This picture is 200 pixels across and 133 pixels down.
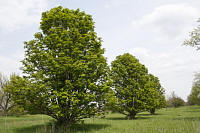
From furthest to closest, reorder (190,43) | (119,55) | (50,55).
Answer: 1. (119,55)
2. (190,43)
3. (50,55)

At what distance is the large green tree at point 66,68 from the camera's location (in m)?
11.8

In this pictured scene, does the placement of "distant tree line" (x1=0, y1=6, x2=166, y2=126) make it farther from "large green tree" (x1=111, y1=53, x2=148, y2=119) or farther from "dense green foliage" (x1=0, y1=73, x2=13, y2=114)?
"dense green foliage" (x1=0, y1=73, x2=13, y2=114)

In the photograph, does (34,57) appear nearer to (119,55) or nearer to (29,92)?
(29,92)

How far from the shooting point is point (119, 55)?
86.4 feet

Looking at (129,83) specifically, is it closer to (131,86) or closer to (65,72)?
(131,86)

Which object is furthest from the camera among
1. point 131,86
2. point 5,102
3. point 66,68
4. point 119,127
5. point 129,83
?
point 5,102

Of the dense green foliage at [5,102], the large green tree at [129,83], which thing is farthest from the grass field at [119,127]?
the dense green foliage at [5,102]

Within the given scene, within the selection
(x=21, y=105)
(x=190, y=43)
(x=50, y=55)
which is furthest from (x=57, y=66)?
(x=190, y=43)

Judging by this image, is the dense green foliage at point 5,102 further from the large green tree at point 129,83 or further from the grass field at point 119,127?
the large green tree at point 129,83

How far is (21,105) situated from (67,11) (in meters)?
8.70

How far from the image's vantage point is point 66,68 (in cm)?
1178

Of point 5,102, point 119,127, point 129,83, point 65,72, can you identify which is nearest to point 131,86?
point 129,83

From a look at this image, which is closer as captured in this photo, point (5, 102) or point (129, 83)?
point (129, 83)

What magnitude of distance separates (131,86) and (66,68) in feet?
46.8
